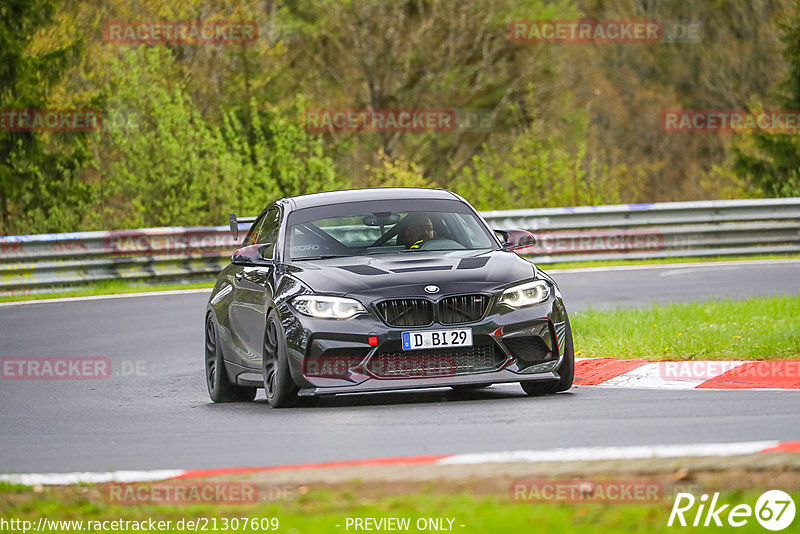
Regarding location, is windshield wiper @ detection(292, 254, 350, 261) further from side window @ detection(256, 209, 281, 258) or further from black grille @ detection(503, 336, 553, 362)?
black grille @ detection(503, 336, 553, 362)

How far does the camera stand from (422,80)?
1861 inches

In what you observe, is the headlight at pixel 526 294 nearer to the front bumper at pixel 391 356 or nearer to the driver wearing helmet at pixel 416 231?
the front bumper at pixel 391 356

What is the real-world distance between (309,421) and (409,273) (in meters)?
1.30

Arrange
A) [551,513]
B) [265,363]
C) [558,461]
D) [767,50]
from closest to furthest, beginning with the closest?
[551,513] < [558,461] < [265,363] < [767,50]

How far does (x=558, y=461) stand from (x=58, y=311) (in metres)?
14.6

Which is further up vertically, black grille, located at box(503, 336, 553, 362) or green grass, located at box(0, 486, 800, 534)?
green grass, located at box(0, 486, 800, 534)

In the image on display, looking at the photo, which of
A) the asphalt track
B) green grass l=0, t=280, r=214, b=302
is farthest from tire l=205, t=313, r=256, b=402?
green grass l=0, t=280, r=214, b=302

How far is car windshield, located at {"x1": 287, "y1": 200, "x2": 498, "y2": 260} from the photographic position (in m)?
10.6

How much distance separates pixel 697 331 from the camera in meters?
13.2

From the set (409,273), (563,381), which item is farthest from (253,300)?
(563,381)

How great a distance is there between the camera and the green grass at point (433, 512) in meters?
5.09

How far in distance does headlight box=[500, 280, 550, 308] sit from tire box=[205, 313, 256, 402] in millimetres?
2634

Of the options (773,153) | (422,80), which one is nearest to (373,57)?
(422,80)

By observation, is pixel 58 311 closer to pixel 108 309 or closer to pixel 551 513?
pixel 108 309
